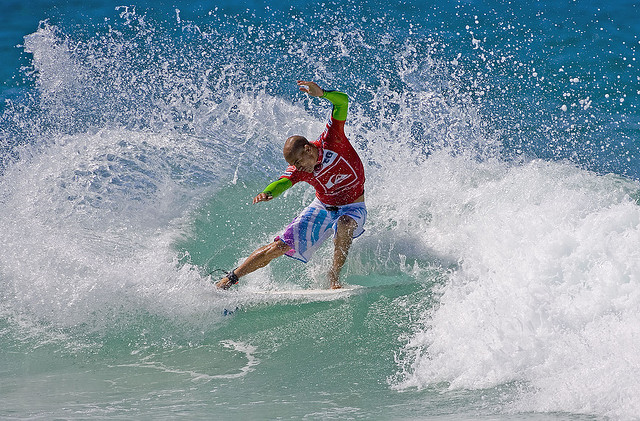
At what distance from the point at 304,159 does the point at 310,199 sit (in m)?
2.58

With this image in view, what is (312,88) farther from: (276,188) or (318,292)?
(318,292)

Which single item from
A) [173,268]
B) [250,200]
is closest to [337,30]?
[250,200]

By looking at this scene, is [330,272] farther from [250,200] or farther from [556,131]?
[556,131]

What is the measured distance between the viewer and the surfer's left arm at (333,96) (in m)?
5.64

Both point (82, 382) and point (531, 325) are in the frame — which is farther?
point (82, 382)

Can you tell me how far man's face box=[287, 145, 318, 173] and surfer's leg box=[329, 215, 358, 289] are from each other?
63cm

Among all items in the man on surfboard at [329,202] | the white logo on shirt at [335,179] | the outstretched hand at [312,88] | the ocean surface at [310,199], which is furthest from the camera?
the white logo on shirt at [335,179]

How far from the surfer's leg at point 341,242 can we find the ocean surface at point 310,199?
0.26 metres

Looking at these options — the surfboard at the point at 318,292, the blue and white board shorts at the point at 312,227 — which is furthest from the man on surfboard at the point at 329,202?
the surfboard at the point at 318,292

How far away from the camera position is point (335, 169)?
5879 millimetres

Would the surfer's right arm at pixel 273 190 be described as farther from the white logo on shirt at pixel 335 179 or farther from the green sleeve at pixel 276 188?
the white logo on shirt at pixel 335 179

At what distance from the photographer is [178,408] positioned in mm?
4262

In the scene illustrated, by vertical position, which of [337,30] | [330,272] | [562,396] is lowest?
[562,396]

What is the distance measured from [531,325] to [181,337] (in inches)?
109
